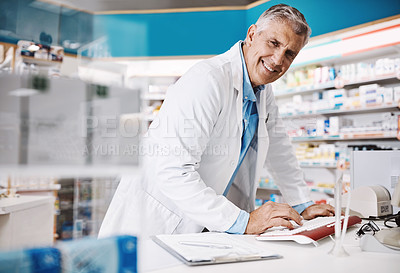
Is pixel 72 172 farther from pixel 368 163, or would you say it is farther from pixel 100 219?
pixel 368 163

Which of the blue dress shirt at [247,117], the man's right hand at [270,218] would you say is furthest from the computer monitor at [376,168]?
the man's right hand at [270,218]

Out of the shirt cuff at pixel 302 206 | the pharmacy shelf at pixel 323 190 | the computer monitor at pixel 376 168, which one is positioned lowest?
the pharmacy shelf at pixel 323 190

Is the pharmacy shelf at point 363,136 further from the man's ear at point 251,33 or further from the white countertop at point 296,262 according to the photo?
the white countertop at point 296,262

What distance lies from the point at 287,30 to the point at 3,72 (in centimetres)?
126

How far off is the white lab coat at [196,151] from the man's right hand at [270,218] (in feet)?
0.25

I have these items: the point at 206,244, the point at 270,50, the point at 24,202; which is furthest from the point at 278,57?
the point at 24,202

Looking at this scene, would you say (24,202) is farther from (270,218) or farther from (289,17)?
(289,17)

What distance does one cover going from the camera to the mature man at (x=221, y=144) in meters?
1.32

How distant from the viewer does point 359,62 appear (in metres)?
4.61

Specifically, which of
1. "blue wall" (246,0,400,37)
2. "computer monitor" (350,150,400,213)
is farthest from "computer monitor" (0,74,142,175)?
"blue wall" (246,0,400,37)

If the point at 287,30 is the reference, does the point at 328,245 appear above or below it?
below

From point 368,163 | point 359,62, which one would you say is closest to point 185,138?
point 368,163

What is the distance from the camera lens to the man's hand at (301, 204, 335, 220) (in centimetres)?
167

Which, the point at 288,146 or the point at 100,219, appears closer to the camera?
the point at 100,219
